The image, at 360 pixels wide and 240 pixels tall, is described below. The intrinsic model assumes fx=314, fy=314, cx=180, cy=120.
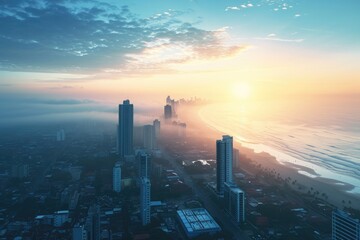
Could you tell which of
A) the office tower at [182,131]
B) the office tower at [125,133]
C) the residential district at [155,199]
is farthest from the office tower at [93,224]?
the office tower at [182,131]

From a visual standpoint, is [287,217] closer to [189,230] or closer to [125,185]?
[189,230]

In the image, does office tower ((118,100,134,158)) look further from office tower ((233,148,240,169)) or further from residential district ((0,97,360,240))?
office tower ((233,148,240,169))

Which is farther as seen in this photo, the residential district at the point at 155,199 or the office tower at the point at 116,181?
the office tower at the point at 116,181

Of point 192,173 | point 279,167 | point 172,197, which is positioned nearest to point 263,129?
point 279,167

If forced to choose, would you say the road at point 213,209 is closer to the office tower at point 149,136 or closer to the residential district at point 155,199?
the residential district at point 155,199

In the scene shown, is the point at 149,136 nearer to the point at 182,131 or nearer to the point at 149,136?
the point at 149,136
